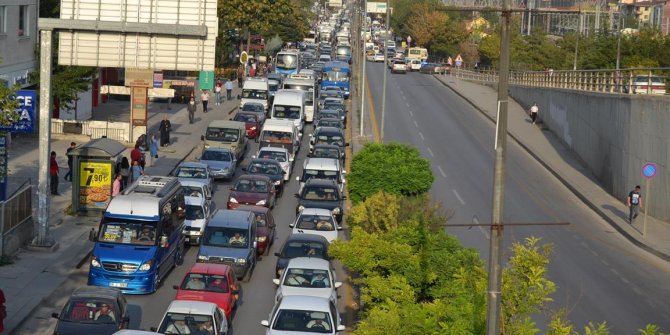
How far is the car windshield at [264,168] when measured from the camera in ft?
137

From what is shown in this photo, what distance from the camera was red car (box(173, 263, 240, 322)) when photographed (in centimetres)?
2406

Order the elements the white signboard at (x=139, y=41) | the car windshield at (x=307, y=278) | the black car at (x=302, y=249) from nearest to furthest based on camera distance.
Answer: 1. the car windshield at (x=307, y=278)
2. the black car at (x=302, y=249)
3. the white signboard at (x=139, y=41)

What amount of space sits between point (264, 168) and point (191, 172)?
364cm

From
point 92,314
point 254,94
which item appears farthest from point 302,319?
point 254,94

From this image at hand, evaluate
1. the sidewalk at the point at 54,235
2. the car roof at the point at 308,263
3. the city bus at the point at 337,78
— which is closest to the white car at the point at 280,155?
the sidewalk at the point at 54,235

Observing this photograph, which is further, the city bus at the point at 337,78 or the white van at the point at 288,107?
the city bus at the point at 337,78

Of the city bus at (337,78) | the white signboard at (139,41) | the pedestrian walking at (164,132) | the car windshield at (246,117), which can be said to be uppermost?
the white signboard at (139,41)

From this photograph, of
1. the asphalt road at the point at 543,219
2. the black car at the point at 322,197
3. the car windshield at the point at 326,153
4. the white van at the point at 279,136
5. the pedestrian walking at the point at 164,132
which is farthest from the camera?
the pedestrian walking at the point at 164,132

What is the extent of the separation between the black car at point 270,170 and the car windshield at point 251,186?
10.2ft

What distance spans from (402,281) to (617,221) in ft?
71.8

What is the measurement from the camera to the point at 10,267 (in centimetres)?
2830

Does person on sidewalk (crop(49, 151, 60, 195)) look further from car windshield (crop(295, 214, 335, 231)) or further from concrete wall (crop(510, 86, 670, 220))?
concrete wall (crop(510, 86, 670, 220))

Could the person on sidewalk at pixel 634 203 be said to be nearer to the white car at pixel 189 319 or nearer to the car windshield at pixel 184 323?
the white car at pixel 189 319

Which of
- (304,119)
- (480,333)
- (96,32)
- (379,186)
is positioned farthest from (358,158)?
(304,119)
